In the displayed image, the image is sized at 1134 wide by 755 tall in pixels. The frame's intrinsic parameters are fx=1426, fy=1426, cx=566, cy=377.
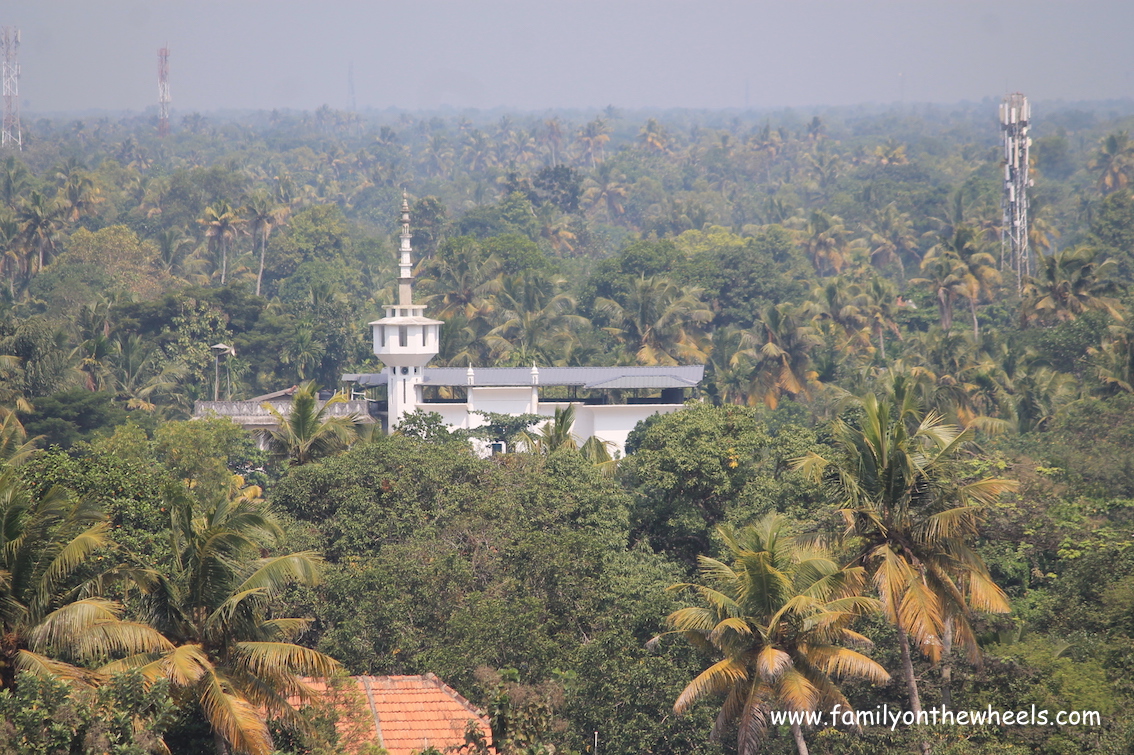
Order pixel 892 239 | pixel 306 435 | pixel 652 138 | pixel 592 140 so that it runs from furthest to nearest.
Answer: pixel 592 140 → pixel 652 138 → pixel 892 239 → pixel 306 435

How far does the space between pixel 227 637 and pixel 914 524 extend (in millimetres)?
10691

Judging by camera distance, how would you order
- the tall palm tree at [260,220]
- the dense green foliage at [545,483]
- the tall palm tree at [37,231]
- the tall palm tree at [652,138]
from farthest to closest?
the tall palm tree at [652,138] < the tall palm tree at [260,220] < the tall palm tree at [37,231] < the dense green foliage at [545,483]

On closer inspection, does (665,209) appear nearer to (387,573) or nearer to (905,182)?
(905,182)

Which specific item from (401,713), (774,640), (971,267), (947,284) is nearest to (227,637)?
(401,713)

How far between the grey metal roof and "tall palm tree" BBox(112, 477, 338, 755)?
3630cm

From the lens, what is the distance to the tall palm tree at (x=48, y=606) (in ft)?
60.8

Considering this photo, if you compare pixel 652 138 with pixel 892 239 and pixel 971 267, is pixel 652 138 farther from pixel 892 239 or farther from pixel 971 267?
pixel 971 267

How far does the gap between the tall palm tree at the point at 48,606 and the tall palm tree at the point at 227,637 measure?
1.36ft

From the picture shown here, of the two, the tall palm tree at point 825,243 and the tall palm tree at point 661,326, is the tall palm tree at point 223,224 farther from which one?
the tall palm tree at point 825,243

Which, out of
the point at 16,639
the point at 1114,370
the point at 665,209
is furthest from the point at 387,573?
the point at 665,209

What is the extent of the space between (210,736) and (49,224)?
247 feet

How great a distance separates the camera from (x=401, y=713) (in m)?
24.2

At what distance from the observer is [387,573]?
30.8 m

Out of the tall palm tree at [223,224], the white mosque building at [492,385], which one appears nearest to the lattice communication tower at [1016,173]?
the white mosque building at [492,385]
